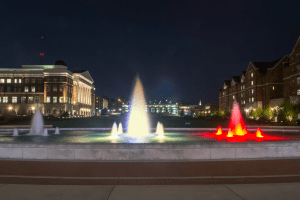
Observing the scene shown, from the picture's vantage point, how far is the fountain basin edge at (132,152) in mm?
11766

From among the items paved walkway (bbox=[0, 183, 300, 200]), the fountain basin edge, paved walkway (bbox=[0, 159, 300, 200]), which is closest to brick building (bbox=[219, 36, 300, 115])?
the fountain basin edge

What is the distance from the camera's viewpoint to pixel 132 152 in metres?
11.8

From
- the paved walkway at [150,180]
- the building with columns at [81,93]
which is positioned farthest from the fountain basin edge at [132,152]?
the building with columns at [81,93]

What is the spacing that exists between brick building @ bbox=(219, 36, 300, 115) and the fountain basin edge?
50.6 meters

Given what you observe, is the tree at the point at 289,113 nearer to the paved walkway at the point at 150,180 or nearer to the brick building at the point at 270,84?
the brick building at the point at 270,84

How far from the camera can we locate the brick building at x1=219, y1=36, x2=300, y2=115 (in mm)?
57375

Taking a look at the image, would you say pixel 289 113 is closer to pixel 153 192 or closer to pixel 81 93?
pixel 153 192

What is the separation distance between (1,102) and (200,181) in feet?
394

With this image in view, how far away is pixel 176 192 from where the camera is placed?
23.3 ft

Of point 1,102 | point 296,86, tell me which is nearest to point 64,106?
point 1,102

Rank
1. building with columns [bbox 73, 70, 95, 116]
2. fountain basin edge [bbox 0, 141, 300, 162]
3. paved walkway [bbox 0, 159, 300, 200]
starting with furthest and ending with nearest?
building with columns [bbox 73, 70, 95, 116] → fountain basin edge [bbox 0, 141, 300, 162] → paved walkway [bbox 0, 159, 300, 200]

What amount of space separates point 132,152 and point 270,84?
69133mm

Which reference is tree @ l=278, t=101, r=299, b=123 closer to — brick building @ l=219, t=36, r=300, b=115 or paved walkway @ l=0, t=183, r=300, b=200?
brick building @ l=219, t=36, r=300, b=115

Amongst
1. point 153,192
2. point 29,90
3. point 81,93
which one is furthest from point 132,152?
point 81,93
